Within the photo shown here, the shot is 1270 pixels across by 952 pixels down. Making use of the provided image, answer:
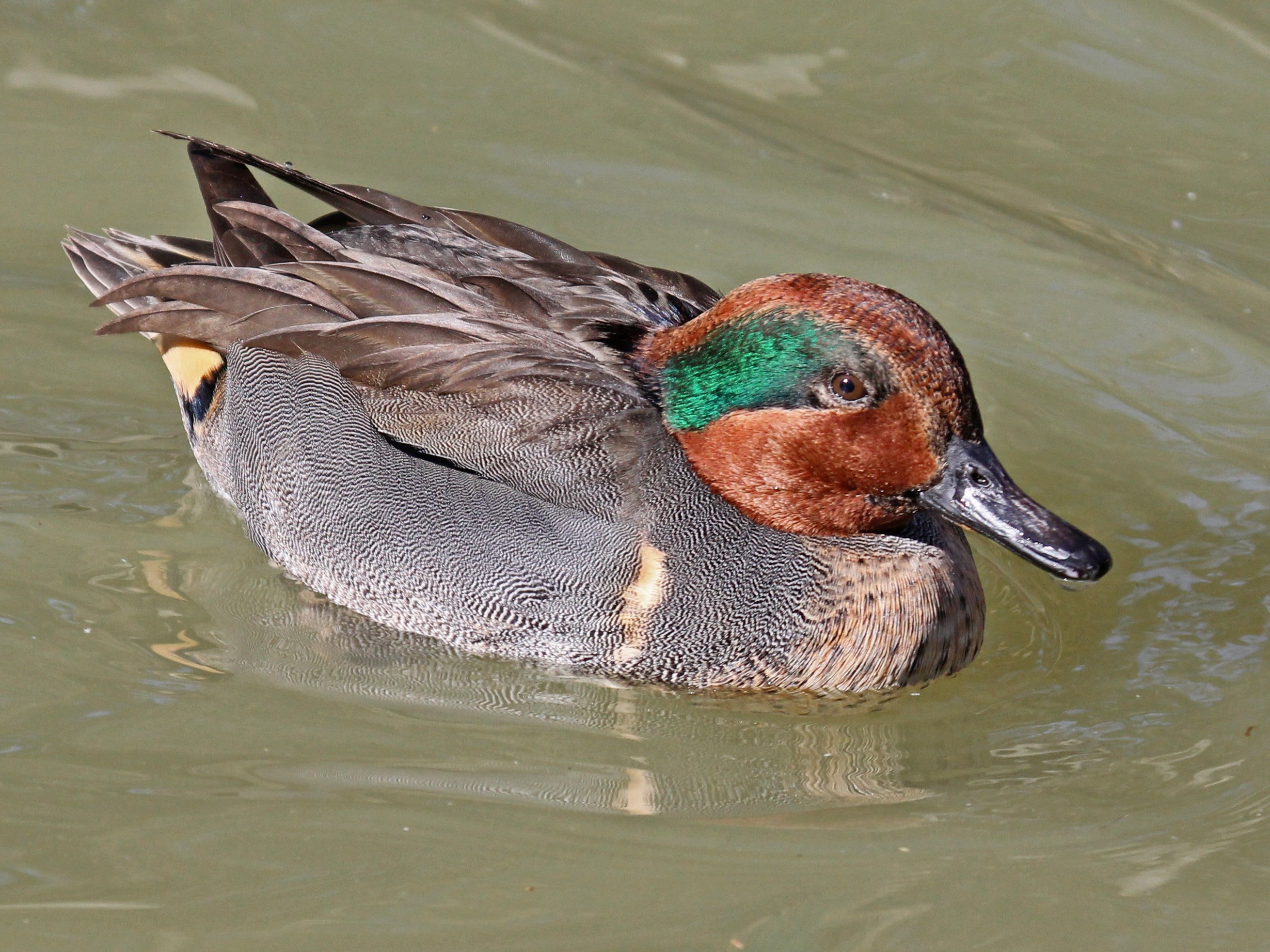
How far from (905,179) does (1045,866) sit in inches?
150

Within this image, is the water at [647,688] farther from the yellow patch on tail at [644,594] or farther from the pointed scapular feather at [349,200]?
the pointed scapular feather at [349,200]

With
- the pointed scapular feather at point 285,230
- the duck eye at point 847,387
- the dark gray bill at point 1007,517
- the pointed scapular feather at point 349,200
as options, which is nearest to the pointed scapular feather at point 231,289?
the pointed scapular feather at point 285,230

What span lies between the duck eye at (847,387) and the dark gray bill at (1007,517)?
0.93ft

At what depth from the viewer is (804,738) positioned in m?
4.58

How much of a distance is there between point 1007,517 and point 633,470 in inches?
39.7

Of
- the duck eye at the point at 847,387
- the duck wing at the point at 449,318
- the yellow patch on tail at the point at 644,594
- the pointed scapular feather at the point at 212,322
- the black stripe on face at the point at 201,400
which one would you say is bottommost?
the black stripe on face at the point at 201,400

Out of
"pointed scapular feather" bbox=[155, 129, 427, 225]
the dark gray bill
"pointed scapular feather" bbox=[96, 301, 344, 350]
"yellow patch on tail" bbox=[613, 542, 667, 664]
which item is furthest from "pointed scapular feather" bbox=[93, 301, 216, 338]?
the dark gray bill

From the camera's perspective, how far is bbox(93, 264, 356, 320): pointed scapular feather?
490 cm

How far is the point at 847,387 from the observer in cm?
435

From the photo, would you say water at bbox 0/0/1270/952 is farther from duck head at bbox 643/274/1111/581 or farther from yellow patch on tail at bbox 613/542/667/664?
duck head at bbox 643/274/1111/581

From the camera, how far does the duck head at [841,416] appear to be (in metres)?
4.31

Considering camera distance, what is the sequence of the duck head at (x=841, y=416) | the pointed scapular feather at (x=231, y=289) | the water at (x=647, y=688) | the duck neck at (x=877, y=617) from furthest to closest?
the pointed scapular feather at (x=231, y=289) < the duck neck at (x=877, y=617) < the duck head at (x=841, y=416) < the water at (x=647, y=688)

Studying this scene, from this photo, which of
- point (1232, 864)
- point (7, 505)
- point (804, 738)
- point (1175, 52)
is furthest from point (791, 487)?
point (1175, 52)

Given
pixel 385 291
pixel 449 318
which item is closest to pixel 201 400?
pixel 385 291
